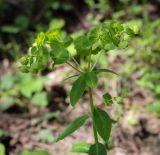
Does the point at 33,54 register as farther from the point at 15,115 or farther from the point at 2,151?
the point at 15,115

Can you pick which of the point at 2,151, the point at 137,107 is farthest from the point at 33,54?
the point at 137,107

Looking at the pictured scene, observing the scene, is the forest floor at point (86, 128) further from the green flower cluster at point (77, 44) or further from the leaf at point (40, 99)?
the green flower cluster at point (77, 44)

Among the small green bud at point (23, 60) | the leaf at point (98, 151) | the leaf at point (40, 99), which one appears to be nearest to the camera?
the small green bud at point (23, 60)

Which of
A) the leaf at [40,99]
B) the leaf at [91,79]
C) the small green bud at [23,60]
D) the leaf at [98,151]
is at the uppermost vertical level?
the small green bud at [23,60]

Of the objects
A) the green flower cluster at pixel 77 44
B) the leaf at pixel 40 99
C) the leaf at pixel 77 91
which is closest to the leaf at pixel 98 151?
the leaf at pixel 77 91

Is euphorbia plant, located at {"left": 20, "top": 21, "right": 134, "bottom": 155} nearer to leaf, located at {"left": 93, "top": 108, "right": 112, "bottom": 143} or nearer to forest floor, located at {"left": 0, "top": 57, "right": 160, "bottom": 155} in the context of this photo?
leaf, located at {"left": 93, "top": 108, "right": 112, "bottom": 143}

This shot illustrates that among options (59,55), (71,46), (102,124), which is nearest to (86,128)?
(71,46)
